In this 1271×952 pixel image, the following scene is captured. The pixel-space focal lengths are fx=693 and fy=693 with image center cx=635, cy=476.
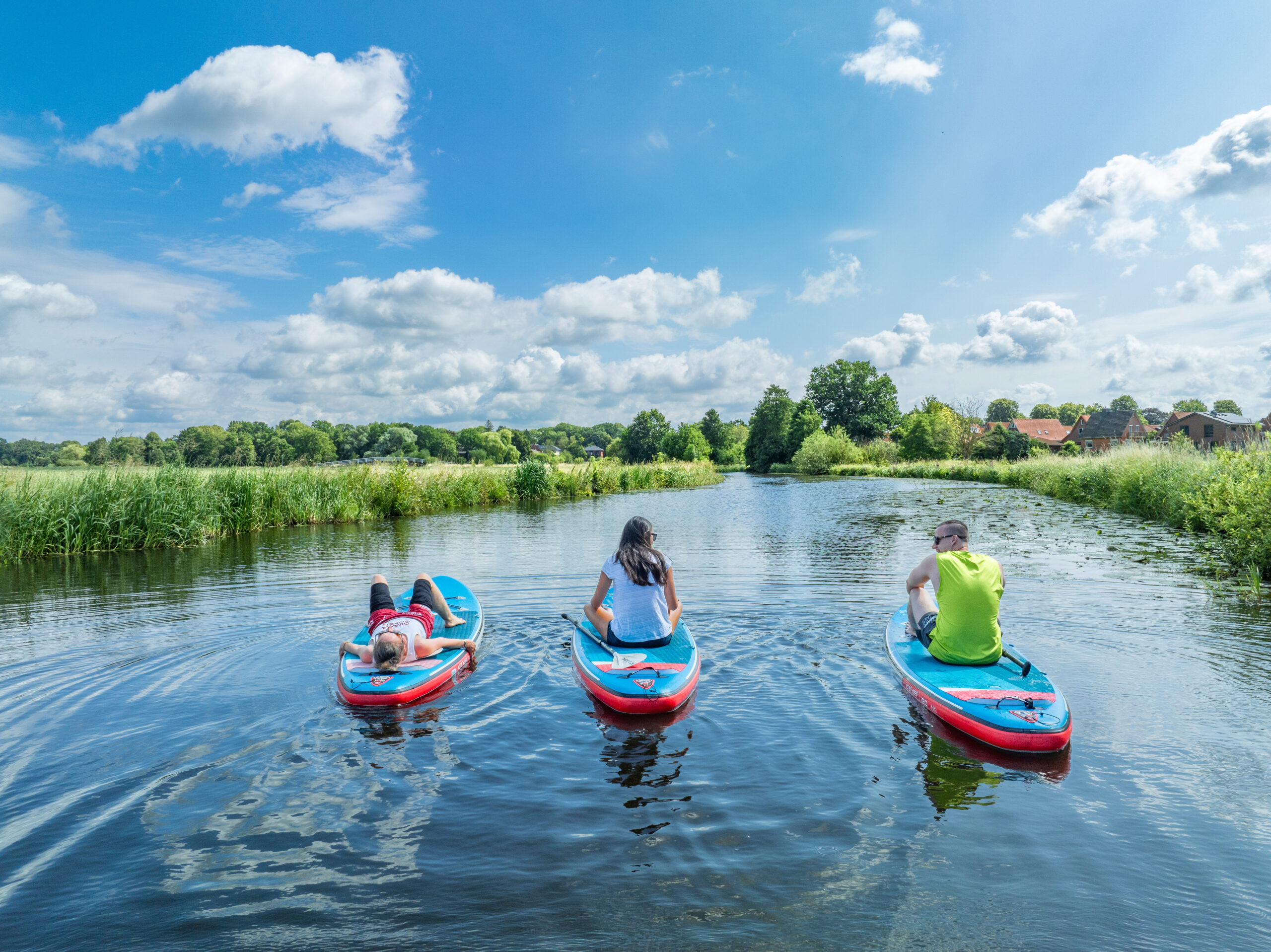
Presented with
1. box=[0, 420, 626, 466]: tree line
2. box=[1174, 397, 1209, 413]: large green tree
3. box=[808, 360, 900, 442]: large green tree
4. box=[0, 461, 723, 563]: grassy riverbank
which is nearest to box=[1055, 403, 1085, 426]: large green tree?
box=[1174, 397, 1209, 413]: large green tree

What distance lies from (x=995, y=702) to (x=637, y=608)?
291cm

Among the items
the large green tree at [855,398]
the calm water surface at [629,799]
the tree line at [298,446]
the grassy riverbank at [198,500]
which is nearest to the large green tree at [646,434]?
the tree line at [298,446]

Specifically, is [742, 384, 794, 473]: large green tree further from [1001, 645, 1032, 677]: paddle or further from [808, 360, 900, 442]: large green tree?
[1001, 645, 1032, 677]: paddle

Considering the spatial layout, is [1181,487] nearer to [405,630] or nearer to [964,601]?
[964,601]

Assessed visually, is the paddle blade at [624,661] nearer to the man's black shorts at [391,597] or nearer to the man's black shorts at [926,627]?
the man's black shorts at [391,597]

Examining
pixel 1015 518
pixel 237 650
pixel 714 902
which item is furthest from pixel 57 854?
pixel 1015 518

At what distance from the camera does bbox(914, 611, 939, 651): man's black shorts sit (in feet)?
20.2

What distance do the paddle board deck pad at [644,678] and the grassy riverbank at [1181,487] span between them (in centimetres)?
944

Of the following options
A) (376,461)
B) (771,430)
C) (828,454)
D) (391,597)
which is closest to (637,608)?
(391,597)

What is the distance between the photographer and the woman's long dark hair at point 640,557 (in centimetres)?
611

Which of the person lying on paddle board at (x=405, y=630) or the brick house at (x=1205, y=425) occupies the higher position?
the brick house at (x=1205, y=425)

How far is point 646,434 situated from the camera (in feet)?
337

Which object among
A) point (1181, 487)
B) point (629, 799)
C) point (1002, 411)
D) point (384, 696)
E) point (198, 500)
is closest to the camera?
point (629, 799)

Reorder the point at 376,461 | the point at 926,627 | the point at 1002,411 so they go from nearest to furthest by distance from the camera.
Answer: the point at 926,627 < the point at 376,461 < the point at 1002,411
